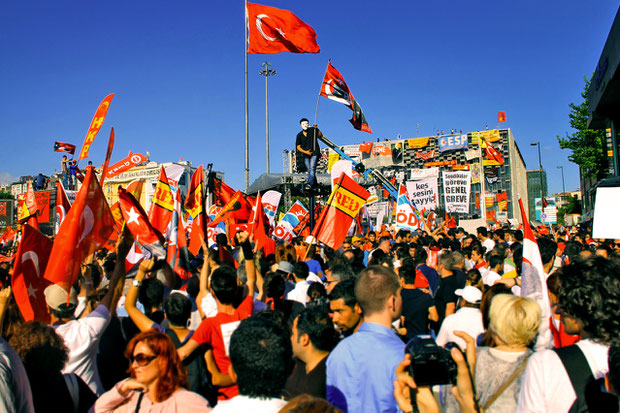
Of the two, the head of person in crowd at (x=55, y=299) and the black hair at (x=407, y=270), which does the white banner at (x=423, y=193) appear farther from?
the head of person in crowd at (x=55, y=299)

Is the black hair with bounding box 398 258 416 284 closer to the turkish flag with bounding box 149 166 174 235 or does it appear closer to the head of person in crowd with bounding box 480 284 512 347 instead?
the head of person in crowd with bounding box 480 284 512 347

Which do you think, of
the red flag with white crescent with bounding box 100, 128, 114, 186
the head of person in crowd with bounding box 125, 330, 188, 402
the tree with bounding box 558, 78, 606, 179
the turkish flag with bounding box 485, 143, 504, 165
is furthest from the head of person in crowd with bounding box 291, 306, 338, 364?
the turkish flag with bounding box 485, 143, 504, 165

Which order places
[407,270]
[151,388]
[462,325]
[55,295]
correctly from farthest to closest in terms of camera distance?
1. [407,270]
2. [55,295]
3. [462,325]
4. [151,388]

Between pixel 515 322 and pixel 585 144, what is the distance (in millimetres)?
28550

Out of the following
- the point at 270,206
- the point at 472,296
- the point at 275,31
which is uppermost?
the point at 275,31

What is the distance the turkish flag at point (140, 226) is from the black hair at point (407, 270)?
3154mm

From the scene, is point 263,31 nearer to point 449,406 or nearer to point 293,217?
point 293,217

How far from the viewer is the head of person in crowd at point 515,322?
2.70 meters

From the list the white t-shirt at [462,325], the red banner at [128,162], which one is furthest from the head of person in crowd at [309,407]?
the red banner at [128,162]

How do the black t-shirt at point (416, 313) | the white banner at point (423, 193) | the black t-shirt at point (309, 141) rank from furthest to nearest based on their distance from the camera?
1. the white banner at point (423, 193)
2. the black t-shirt at point (309, 141)
3. the black t-shirt at point (416, 313)

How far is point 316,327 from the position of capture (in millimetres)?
3051

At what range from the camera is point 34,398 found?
2.82 metres

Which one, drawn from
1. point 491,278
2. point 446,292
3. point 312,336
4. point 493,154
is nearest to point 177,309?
point 312,336

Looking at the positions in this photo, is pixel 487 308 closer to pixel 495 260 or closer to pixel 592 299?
pixel 592 299
